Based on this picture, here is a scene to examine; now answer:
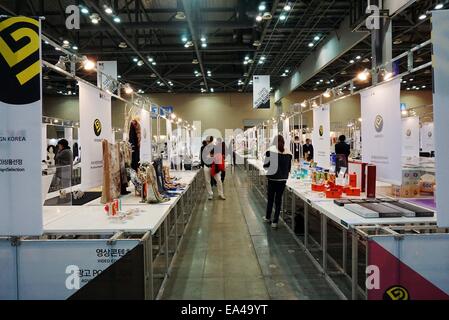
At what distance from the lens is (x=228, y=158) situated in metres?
22.0

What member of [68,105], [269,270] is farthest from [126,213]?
[68,105]

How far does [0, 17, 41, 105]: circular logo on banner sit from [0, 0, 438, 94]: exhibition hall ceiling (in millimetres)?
5992

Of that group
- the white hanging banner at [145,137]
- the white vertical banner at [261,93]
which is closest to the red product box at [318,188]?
the white hanging banner at [145,137]

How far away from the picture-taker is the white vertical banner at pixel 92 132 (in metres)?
3.42

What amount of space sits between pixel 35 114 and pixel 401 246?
95.4 inches

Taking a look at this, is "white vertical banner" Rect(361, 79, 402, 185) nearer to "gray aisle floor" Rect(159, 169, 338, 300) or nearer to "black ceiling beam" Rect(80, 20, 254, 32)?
"gray aisle floor" Rect(159, 169, 338, 300)

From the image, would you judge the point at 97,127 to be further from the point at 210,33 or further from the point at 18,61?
the point at 210,33

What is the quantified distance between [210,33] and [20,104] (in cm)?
1028

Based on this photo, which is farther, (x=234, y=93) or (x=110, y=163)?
(x=234, y=93)

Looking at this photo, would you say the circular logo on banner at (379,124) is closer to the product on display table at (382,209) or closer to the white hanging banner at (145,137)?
the product on display table at (382,209)

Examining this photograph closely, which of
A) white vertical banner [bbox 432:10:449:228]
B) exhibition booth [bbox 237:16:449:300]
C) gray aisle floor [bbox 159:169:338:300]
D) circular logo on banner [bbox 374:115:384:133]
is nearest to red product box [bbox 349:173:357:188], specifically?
exhibition booth [bbox 237:16:449:300]

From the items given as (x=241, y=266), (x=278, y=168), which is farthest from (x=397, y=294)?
(x=278, y=168)
